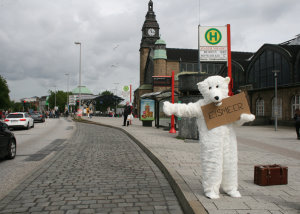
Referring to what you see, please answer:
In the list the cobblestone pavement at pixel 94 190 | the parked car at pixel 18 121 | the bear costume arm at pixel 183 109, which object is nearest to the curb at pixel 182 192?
the cobblestone pavement at pixel 94 190

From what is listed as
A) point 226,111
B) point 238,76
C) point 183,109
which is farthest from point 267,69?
point 183,109

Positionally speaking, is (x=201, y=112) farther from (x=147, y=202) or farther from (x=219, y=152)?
(x=147, y=202)

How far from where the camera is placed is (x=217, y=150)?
13.3ft

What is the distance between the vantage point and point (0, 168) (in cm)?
725

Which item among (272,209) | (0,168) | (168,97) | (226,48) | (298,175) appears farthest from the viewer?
(168,97)

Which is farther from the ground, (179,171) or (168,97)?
(168,97)

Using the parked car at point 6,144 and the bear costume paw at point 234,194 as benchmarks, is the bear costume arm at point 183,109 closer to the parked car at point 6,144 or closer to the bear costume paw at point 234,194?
the bear costume paw at point 234,194

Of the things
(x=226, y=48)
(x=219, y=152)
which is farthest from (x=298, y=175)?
(x=226, y=48)

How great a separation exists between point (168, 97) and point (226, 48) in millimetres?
9606

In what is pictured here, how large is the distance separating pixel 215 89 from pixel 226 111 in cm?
36

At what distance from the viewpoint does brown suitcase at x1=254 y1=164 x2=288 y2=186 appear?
4887 millimetres

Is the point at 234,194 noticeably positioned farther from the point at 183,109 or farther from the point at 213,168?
the point at 183,109

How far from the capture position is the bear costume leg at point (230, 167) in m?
4.10

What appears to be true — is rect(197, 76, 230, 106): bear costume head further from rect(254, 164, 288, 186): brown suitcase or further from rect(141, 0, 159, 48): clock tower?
rect(141, 0, 159, 48): clock tower
